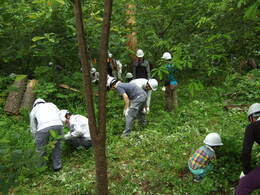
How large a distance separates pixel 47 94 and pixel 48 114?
3.42 meters

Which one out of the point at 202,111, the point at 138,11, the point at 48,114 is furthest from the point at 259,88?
the point at 48,114

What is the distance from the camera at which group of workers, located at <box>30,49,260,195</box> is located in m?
3.25

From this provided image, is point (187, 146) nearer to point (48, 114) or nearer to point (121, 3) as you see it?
point (48, 114)

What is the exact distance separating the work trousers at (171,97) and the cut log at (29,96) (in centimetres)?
392

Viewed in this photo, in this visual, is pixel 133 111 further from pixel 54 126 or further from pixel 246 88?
pixel 246 88

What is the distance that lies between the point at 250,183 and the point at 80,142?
3.70 metres

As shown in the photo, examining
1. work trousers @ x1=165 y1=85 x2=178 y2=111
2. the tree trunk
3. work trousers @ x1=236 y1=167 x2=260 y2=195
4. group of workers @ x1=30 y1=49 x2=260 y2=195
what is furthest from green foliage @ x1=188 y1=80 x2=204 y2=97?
the tree trunk

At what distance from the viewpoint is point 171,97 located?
27.1ft

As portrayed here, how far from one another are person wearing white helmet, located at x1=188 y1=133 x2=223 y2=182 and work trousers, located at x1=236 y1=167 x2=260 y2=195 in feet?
3.91

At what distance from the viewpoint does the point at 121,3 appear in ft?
29.2

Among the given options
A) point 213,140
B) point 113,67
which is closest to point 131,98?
point 113,67

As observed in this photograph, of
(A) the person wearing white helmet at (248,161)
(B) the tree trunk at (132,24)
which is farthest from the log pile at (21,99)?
(A) the person wearing white helmet at (248,161)

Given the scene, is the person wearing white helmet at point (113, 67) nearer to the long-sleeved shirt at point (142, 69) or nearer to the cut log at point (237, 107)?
the long-sleeved shirt at point (142, 69)

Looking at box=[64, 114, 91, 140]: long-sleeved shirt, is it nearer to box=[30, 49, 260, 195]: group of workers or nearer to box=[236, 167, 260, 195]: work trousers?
box=[30, 49, 260, 195]: group of workers
